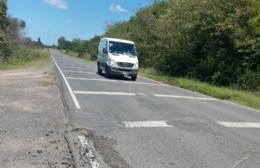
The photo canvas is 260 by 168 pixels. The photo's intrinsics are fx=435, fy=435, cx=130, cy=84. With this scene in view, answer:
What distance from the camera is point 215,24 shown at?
26344mm

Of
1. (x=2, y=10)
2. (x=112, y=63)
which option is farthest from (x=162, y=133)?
(x=2, y=10)

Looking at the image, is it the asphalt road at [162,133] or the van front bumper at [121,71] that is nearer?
the asphalt road at [162,133]

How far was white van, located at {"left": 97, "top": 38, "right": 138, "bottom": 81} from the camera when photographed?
2542 centimetres

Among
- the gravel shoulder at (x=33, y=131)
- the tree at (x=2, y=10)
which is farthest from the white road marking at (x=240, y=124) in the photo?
the tree at (x=2, y=10)

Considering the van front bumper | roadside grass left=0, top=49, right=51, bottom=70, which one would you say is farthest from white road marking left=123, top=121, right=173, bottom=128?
roadside grass left=0, top=49, right=51, bottom=70

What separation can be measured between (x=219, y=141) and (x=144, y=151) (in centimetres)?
205

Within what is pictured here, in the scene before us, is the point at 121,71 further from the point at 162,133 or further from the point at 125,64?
the point at 162,133

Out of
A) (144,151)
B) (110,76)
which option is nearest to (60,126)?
(144,151)

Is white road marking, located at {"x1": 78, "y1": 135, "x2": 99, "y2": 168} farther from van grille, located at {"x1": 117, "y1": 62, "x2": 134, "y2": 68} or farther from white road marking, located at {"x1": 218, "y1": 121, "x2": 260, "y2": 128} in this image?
van grille, located at {"x1": 117, "y1": 62, "x2": 134, "y2": 68}

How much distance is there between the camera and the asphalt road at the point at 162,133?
7.37 m

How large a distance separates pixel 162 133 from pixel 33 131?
9.06 feet

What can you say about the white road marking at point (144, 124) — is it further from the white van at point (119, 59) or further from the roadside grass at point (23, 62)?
the roadside grass at point (23, 62)

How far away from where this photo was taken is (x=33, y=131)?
9008 mm

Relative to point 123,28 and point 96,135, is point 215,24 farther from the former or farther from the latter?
point 123,28
